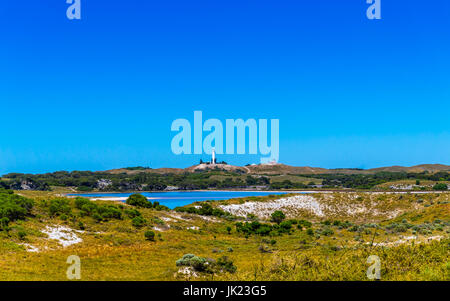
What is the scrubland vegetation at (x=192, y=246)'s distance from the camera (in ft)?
50.8

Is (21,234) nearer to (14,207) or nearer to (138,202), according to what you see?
(14,207)

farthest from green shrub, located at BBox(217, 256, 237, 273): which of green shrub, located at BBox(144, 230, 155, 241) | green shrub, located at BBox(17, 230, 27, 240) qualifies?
green shrub, located at BBox(17, 230, 27, 240)

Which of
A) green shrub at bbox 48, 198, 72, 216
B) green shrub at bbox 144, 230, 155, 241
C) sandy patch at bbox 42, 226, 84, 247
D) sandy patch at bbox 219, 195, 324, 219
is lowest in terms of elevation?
sandy patch at bbox 219, 195, 324, 219

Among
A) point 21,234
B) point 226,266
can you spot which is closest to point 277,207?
point 226,266

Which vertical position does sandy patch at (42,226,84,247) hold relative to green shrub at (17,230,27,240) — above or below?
below

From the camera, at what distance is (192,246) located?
29578mm

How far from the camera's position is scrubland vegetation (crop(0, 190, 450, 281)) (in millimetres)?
15484

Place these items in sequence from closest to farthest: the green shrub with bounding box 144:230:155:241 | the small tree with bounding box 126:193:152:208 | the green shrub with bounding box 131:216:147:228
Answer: the green shrub with bounding box 144:230:155:241 → the green shrub with bounding box 131:216:147:228 → the small tree with bounding box 126:193:152:208

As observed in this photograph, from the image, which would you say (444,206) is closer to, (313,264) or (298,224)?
(298,224)

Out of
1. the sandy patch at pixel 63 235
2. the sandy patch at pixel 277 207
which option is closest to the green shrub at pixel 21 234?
the sandy patch at pixel 63 235

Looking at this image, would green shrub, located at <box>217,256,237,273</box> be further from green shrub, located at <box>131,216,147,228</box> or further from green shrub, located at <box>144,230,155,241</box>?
green shrub, located at <box>131,216,147,228</box>

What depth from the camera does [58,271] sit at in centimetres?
1791

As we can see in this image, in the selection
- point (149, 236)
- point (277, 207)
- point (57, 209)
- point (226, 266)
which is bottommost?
point (277, 207)
